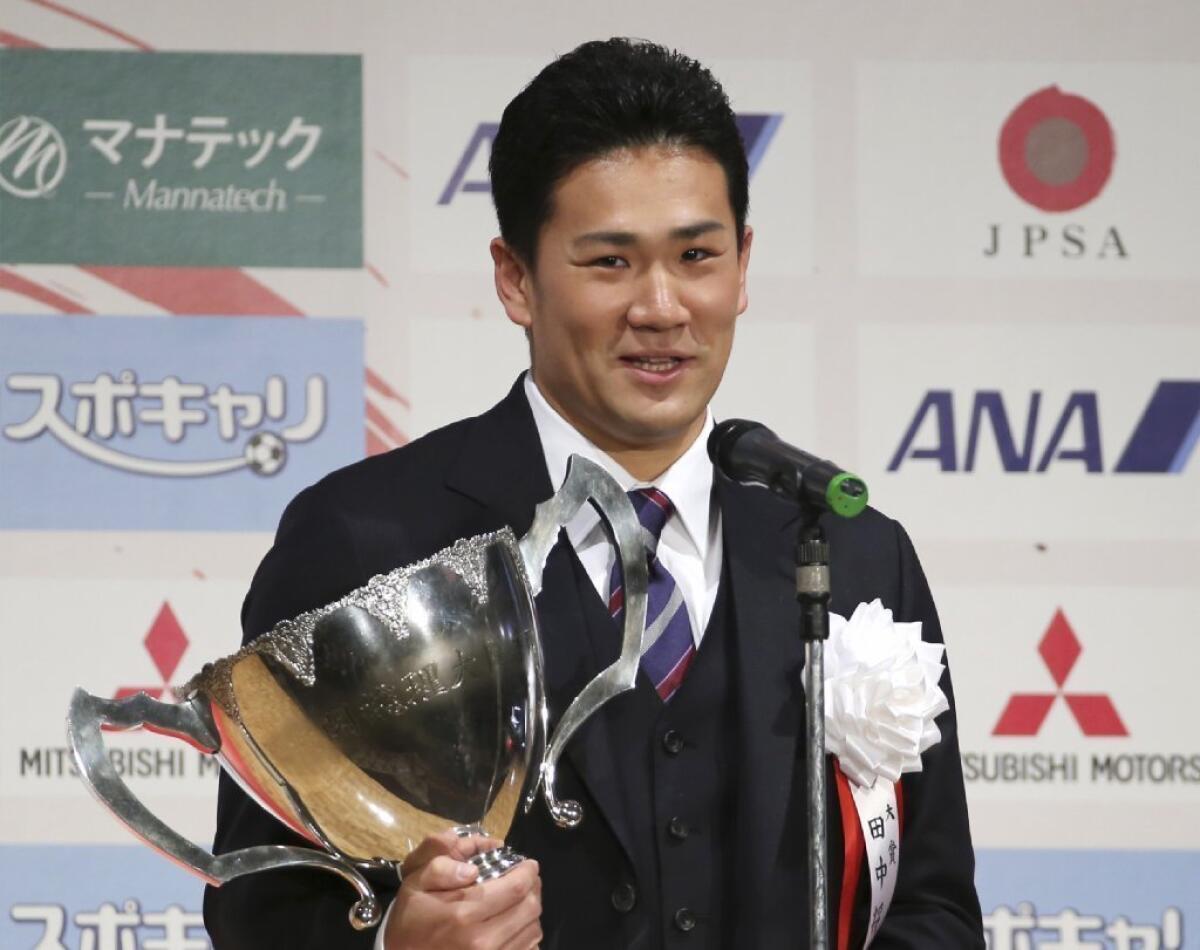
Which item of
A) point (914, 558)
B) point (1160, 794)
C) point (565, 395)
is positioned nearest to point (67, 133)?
point (565, 395)

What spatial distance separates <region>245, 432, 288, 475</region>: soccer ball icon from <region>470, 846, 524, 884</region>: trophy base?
57.7 inches

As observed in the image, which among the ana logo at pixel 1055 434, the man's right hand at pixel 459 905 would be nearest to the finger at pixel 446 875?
the man's right hand at pixel 459 905

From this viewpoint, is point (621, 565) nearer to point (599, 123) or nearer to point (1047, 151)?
point (599, 123)

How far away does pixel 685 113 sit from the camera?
1.76m

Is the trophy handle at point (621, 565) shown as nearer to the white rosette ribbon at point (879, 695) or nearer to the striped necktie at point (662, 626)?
the striped necktie at point (662, 626)

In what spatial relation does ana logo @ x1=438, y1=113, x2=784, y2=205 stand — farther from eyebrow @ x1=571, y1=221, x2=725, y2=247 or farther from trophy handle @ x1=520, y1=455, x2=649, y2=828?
trophy handle @ x1=520, y1=455, x2=649, y2=828

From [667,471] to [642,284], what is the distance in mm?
199

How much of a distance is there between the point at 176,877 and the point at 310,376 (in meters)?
0.76

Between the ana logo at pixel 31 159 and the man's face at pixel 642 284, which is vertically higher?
the ana logo at pixel 31 159

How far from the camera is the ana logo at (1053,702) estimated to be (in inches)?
114

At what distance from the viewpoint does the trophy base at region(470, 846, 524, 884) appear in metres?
1.43

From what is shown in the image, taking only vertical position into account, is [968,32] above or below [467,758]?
above

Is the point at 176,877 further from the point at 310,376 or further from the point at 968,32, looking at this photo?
the point at 968,32

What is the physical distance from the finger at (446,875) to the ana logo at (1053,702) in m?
1.63
